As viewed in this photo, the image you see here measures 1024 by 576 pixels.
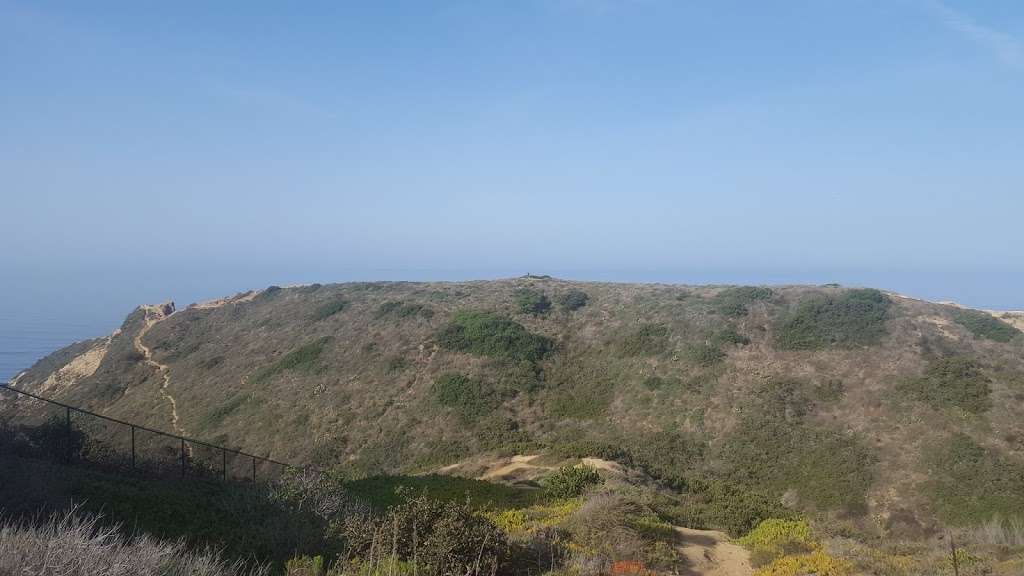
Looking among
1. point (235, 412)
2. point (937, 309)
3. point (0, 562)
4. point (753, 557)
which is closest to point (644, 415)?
point (753, 557)

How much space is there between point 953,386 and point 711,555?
19868mm

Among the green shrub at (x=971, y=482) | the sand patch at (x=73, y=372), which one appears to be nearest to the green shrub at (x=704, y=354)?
the green shrub at (x=971, y=482)

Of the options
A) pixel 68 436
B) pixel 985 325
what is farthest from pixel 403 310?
pixel 985 325

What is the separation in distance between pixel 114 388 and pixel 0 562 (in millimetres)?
41708

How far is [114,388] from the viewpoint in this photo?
1543 inches

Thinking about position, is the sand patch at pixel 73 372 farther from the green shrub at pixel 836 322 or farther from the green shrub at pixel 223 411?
the green shrub at pixel 836 322

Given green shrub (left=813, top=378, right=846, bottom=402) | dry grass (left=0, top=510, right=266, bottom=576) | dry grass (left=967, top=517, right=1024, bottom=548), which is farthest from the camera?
green shrub (left=813, top=378, right=846, bottom=402)

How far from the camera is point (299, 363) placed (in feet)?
125

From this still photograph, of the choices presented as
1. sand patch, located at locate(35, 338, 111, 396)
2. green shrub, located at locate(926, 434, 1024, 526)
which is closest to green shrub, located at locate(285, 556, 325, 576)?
green shrub, located at locate(926, 434, 1024, 526)

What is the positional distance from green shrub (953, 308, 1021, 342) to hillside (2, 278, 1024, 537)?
0.16 metres

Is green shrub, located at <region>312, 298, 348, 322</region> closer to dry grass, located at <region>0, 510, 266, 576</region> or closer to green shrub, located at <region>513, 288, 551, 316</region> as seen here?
green shrub, located at <region>513, 288, 551, 316</region>

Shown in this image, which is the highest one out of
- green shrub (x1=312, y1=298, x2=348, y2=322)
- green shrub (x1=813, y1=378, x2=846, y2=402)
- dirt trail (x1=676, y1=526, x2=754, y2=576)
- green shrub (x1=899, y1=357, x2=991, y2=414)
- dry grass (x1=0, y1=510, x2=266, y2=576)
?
dry grass (x1=0, y1=510, x2=266, y2=576)

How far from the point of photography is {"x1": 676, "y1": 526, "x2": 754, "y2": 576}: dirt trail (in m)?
12.1

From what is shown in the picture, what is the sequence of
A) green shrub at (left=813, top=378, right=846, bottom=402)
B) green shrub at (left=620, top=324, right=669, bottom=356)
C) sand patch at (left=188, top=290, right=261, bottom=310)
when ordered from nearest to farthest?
green shrub at (left=813, top=378, right=846, bottom=402) → green shrub at (left=620, top=324, right=669, bottom=356) → sand patch at (left=188, top=290, right=261, bottom=310)
